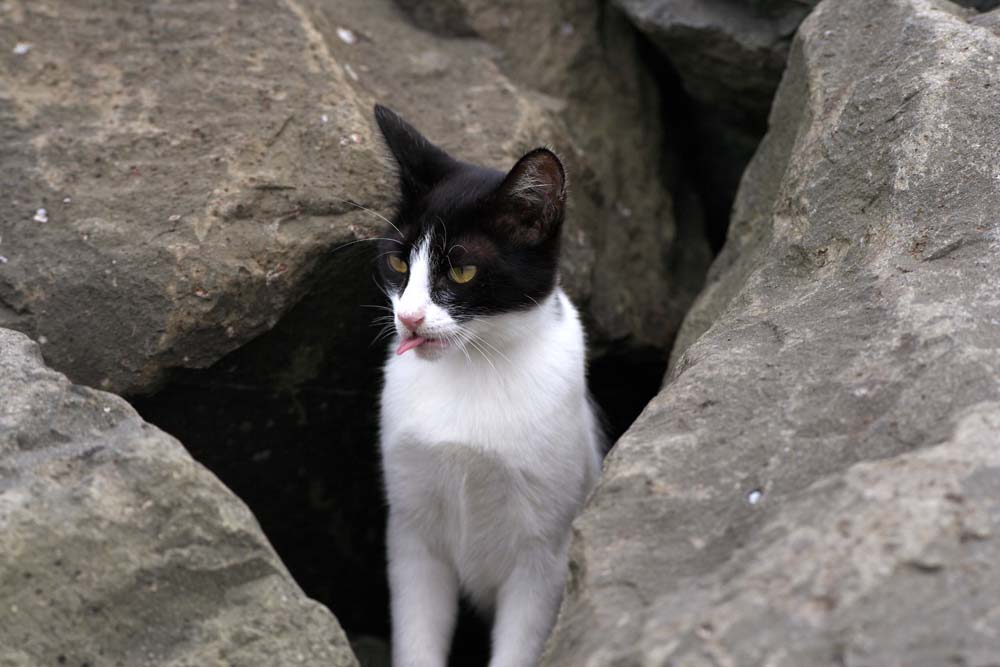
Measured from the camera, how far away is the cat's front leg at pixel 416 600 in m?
3.57

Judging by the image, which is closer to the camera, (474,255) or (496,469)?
(474,255)

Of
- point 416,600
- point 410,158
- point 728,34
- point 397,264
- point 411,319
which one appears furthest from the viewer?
point 728,34

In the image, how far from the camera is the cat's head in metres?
3.08

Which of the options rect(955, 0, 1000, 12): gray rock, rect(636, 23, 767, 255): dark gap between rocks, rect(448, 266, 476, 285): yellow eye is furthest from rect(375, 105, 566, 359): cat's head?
rect(636, 23, 767, 255): dark gap between rocks

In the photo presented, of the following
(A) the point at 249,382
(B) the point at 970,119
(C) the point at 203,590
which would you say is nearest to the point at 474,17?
(A) the point at 249,382

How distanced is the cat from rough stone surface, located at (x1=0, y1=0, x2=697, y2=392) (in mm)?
449

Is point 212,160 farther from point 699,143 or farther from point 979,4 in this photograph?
point 979,4

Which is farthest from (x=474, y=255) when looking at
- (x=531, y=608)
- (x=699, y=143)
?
(x=699, y=143)

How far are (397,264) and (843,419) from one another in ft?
4.48

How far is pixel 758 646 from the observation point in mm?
1906

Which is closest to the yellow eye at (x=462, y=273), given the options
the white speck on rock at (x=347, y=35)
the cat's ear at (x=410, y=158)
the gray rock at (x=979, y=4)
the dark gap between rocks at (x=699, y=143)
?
the cat's ear at (x=410, y=158)

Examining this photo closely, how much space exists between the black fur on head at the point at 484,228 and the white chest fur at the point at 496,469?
0.39ft

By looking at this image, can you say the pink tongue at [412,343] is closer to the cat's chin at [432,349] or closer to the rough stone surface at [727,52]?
the cat's chin at [432,349]

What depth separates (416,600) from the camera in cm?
360
